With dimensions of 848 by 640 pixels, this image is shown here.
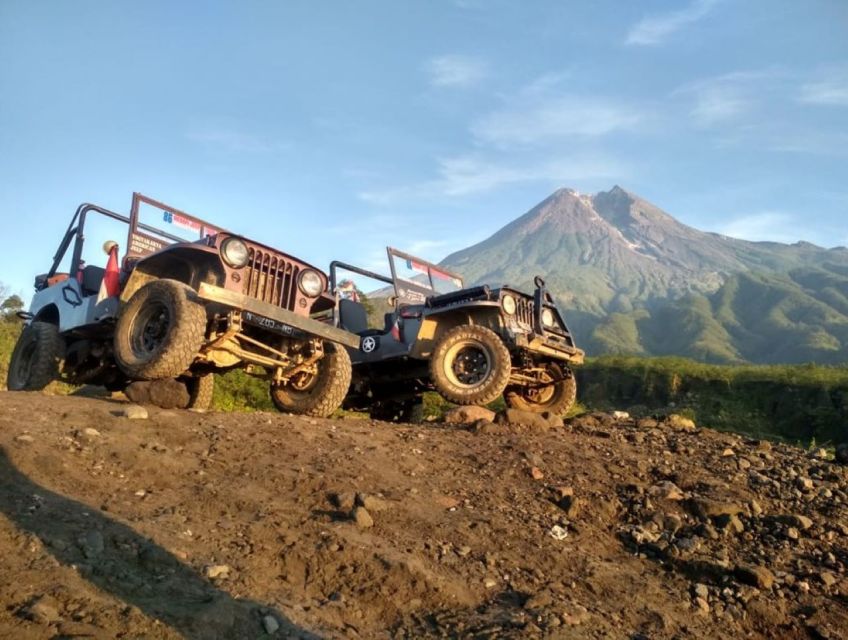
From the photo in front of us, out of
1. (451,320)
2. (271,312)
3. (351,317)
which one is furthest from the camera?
(351,317)

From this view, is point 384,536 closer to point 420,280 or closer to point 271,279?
point 271,279

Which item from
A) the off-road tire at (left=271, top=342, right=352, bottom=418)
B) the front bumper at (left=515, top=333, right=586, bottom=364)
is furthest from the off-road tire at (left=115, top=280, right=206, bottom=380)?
the front bumper at (left=515, top=333, right=586, bottom=364)

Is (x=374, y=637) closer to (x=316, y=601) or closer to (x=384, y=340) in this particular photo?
(x=316, y=601)

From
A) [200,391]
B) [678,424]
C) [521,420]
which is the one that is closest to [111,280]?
[200,391]

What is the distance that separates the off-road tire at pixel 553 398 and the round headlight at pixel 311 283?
318 centimetres

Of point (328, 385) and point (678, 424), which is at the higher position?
point (328, 385)

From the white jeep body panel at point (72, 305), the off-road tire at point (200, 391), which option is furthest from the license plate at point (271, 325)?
the off-road tire at point (200, 391)

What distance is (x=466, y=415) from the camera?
670 cm

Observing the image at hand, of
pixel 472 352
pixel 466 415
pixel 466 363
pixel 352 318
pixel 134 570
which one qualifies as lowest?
pixel 134 570

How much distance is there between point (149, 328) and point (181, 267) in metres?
0.75

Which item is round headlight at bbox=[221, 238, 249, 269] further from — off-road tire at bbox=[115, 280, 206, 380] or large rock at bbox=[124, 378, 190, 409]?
large rock at bbox=[124, 378, 190, 409]

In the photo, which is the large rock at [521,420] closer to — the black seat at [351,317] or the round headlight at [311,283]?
the round headlight at [311,283]

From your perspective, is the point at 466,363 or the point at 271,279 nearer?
the point at 271,279

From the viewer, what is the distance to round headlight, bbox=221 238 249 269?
5887 mm
